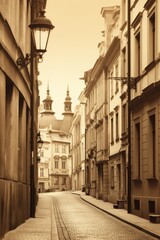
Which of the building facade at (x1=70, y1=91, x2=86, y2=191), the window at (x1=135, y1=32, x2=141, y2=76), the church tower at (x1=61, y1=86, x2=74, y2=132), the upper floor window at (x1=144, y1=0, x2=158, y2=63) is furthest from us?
the church tower at (x1=61, y1=86, x2=74, y2=132)

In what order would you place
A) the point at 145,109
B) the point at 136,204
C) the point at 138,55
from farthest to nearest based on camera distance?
the point at 138,55, the point at 136,204, the point at 145,109

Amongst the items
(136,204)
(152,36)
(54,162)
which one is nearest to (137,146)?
(136,204)

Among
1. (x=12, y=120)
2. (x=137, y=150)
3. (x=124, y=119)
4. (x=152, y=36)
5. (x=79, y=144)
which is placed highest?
(x=152, y=36)

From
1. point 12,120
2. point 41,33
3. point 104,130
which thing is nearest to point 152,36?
point 12,120

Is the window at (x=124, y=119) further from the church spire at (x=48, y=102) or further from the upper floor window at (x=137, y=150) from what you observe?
the church spire at (x=48, y=102)

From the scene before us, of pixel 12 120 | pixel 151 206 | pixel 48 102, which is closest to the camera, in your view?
pixel 12 120

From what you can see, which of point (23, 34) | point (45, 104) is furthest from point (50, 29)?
point (45, 104)

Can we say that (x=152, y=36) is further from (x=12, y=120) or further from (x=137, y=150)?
(x=12, y=120)

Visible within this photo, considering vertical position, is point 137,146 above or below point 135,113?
below

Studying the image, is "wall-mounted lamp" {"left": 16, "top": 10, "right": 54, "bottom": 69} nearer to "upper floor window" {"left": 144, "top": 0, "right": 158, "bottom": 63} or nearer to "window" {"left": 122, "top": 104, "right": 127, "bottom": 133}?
"upper floor window" {"left": 144, "top": 0, "right": 158, "bottom": 63}

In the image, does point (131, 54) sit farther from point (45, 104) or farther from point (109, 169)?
point (45, 104)

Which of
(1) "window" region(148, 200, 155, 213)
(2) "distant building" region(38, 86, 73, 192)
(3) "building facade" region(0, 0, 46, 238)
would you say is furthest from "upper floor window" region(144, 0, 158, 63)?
(2) "distant building" region(38, 86, 73, 192)

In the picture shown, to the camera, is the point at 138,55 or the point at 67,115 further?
the point at 67,115

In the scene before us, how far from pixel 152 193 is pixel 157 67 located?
14.9ft
